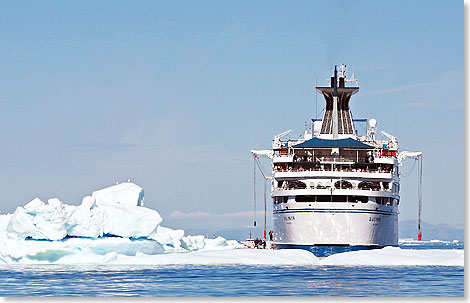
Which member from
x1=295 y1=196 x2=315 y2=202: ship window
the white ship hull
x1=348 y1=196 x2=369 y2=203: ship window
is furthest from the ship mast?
the white ship hull

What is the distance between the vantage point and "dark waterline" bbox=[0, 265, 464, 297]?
30.8 metres

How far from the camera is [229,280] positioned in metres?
34.5

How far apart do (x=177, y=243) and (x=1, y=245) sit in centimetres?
2063

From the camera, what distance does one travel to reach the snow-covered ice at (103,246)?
143 ft

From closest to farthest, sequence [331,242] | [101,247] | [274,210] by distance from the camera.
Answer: [101,247]
[331,242]
[274,210]

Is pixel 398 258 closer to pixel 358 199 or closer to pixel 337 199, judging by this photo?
pixel 337 199

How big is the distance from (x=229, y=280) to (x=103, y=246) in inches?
554

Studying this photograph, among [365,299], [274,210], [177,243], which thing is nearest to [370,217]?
[274,210]

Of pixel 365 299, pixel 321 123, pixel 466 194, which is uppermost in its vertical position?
pixel 321 123

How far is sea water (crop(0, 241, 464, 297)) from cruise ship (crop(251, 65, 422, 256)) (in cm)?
1367

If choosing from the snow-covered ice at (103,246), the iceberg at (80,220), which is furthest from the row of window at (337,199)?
the iceberg at (80,220)

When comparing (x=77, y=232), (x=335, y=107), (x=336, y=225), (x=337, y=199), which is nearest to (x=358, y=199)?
(x=337, y=199)

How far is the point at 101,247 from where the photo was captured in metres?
46.9

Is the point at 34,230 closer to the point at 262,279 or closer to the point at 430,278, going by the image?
the point at 262,279
